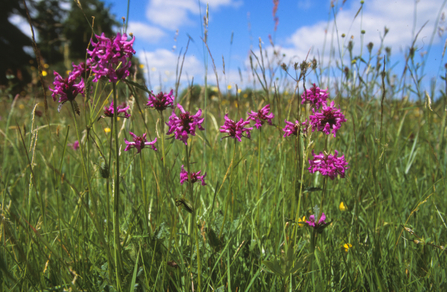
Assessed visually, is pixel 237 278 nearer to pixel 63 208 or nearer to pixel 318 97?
pixel 318 97

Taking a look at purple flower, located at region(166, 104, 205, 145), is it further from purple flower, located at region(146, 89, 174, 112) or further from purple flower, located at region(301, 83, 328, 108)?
purple flower, located at region(301, 83, 328, 108)

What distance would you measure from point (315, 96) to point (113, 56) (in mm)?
787

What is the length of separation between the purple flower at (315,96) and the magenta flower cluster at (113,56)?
0.70 m

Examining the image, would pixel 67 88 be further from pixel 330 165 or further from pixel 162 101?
pixel 330 165

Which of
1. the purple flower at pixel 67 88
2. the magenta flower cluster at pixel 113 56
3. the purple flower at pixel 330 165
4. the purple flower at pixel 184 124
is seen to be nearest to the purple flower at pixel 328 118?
the purple flower at pixel 330 165

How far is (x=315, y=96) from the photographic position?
1155 mm

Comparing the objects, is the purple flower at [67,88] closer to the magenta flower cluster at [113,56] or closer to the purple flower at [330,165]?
the magenta flower cluster at [113,56]

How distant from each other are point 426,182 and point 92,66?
2.05 meters

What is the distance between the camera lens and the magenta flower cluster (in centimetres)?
75

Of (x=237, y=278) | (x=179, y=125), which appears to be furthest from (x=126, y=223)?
(x=179, y=125)

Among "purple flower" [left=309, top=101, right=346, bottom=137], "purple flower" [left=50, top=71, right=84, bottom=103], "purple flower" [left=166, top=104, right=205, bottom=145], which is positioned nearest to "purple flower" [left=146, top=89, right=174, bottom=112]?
"purple flower" [left=166, top=104, right=205, bottom=145]

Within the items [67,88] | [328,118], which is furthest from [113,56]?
[328,118]

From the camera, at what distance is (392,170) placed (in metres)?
1.95

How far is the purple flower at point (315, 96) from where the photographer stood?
114 centimetres
